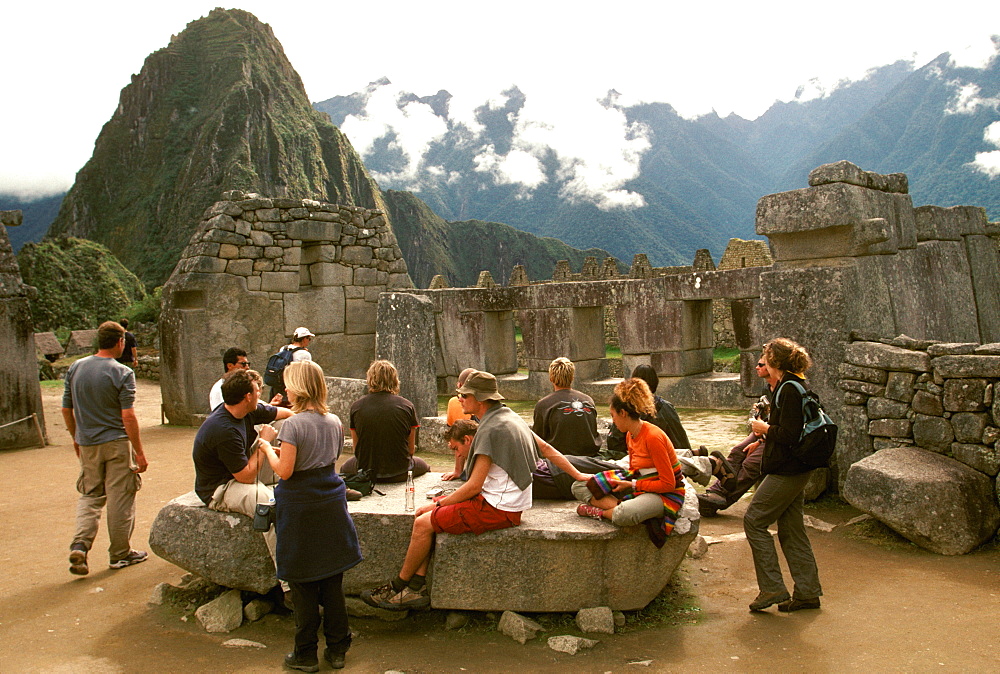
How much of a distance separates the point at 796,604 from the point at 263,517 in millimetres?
3378

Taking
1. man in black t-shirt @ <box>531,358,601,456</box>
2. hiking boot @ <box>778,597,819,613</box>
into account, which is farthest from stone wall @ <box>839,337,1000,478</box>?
man in black t-shirt @ <box>531,358,601,456</box>

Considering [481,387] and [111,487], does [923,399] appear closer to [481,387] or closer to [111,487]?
[481,387]

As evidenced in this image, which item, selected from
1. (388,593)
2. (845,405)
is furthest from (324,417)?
(845,405)

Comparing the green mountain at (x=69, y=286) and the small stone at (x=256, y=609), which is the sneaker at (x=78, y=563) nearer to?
the small stone at (x=256, y=609)

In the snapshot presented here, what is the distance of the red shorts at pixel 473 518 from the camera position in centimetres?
465

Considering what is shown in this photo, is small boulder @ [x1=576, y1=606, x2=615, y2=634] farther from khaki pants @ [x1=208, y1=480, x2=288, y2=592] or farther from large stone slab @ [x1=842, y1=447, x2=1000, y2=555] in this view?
large stone slab @ [x1=842, y1=447, x2=1000, y2=555]

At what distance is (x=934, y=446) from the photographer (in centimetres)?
634

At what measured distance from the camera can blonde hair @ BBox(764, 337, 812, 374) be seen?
509 cm

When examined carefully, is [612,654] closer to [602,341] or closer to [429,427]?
A: [429,427]

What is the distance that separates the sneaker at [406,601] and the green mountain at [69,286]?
29858mm

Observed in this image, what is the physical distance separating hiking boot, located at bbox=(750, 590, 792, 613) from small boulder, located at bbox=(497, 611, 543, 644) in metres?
1.42

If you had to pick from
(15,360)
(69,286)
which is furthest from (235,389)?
(69,286)

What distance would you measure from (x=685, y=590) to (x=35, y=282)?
33434mm

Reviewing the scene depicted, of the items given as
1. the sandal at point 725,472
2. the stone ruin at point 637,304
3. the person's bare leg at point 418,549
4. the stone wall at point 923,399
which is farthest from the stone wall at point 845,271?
the person's bare leg at point 418,549
